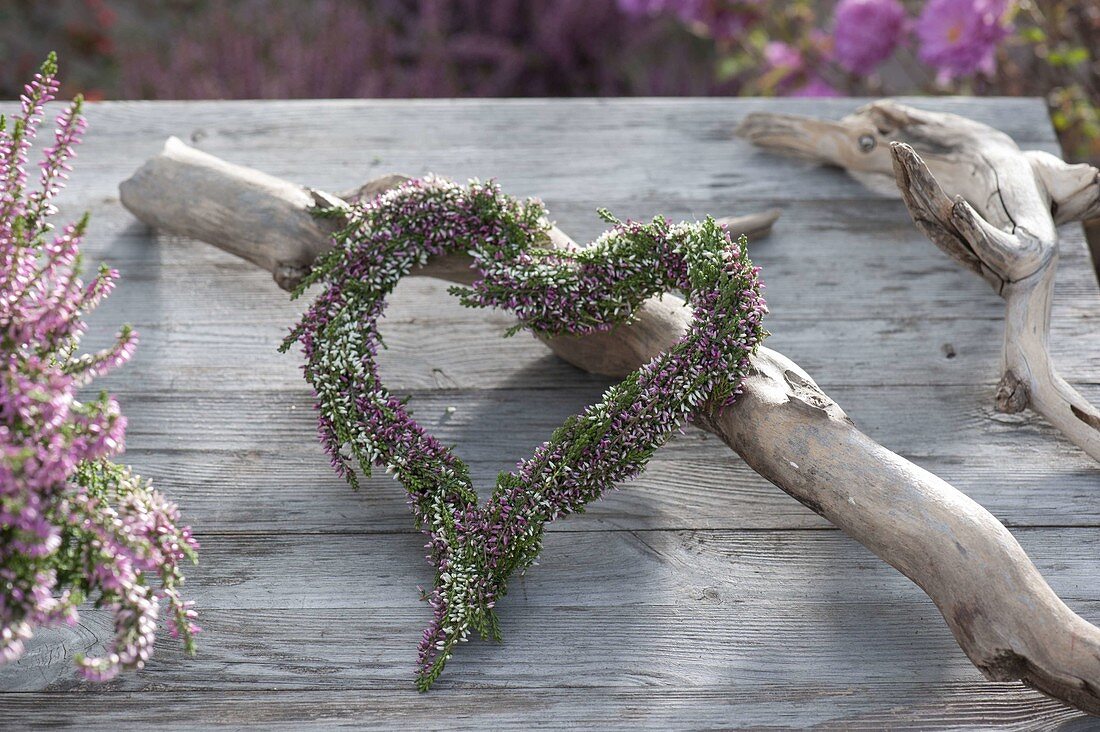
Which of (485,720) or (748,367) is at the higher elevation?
(748,367)

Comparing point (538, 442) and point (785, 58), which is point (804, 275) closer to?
point (538, 442)

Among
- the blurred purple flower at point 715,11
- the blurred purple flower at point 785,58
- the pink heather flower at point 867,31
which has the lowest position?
the blurred purple flower at point 785,58

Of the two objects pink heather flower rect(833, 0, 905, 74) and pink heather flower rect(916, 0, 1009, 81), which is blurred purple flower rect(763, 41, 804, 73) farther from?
pink heather flower rect(916, 0, 1009, 81)

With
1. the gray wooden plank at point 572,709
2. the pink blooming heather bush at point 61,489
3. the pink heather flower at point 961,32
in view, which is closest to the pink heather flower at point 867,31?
the pink heather flower at point 961,32

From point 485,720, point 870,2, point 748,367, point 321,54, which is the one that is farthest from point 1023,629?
point 321,54

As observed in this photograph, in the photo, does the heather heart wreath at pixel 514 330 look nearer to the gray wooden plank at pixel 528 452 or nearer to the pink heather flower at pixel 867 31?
the gray wooden plank at pixel 528 452

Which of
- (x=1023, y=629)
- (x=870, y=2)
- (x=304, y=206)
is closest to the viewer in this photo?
(x=1023, y=629)

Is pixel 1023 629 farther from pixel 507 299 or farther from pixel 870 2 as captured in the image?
pixel 870 2
